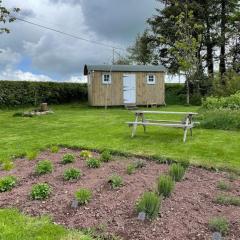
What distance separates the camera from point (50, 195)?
521 cm

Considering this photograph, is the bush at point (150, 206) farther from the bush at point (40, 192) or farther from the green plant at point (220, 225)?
the bush at point (40, 192)

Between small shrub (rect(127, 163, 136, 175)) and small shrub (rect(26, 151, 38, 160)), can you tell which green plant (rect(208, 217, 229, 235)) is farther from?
small shrub (rect(26, 151, 38, 160))

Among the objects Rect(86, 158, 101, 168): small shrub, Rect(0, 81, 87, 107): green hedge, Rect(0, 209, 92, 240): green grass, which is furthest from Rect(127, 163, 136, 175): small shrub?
Rect(0, 81, 87, 107): green hedge

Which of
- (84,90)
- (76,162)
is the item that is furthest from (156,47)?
(76,162)

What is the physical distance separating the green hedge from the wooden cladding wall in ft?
8.78

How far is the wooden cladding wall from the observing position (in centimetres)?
2364

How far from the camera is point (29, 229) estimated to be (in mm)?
4180

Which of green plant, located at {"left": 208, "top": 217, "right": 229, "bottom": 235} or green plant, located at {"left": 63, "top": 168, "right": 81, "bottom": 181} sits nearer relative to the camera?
green plant, located at {"left": 208, "top": 217, "right": 229, "bottom": 235}

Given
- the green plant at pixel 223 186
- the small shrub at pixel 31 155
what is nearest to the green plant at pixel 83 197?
the green plant at pixel 223 186

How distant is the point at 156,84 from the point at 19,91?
27.3 ft

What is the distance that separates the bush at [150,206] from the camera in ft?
14.4

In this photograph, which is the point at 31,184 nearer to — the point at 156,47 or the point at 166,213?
the point at 166,213

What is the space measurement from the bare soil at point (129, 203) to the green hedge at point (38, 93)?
17.1m

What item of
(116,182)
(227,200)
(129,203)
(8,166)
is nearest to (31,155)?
(8,166)
